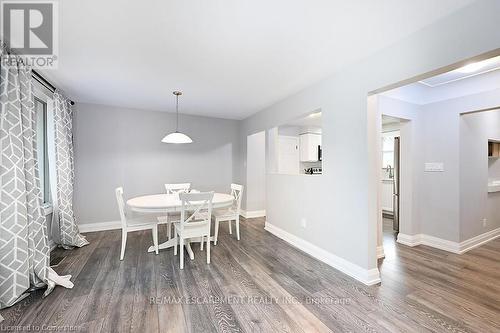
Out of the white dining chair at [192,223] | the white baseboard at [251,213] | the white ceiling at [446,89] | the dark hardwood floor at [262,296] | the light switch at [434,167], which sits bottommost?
the dark hardwood floor at [262,296]

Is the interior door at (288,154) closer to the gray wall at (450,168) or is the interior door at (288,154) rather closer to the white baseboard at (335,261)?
the white baseboard at (335,261)

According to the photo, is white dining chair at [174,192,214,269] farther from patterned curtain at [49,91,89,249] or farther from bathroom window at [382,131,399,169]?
bathroom window at [382,131,399,169]

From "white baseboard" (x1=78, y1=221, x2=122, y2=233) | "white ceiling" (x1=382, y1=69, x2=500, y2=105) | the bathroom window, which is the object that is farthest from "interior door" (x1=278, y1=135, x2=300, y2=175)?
"white baseboard" (x1=78, y1=221, x2=122, y2=233)

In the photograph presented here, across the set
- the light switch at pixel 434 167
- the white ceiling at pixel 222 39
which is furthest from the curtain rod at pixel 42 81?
the light switch at pixel 434 167

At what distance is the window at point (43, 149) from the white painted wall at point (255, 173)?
363cm

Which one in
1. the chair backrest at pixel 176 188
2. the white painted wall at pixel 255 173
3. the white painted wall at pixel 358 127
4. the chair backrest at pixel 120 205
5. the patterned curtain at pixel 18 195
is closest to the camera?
the white painted wall at pixel 358 127

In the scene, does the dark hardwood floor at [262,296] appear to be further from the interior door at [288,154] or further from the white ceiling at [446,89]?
the interior door at [288,154]

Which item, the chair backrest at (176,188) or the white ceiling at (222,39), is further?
the chair backrest at (176,188)

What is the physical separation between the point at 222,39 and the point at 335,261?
2767mm

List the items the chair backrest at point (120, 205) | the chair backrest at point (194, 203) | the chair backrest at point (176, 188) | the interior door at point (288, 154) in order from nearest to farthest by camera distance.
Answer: the chair backrest at point (194, 203) → the chair backrest at point (120, 205) → the chair backrest at point (176, 188) → the interior door at point (288, 154)

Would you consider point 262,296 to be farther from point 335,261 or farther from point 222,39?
point 222,39

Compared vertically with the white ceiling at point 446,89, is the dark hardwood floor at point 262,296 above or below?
below

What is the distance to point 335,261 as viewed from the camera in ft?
8.66

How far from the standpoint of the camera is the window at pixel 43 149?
3223 millimetres
